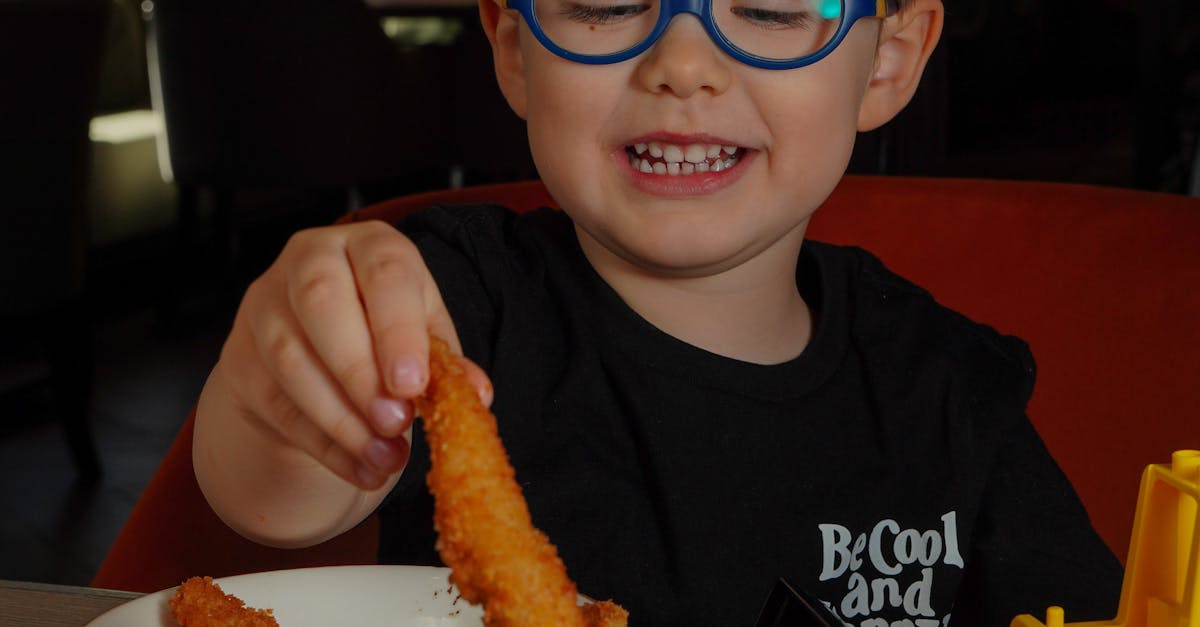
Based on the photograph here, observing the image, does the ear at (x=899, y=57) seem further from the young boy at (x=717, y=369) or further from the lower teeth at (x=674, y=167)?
the lower teeth at (x=674, y=167)

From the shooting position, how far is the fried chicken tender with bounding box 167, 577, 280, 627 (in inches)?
23.4

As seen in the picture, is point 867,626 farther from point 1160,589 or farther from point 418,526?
point 1160,589

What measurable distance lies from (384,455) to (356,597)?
0.10 metres

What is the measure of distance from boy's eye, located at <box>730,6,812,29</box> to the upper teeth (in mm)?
82

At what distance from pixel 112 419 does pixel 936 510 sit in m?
2.63

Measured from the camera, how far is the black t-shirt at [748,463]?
3.07 feet

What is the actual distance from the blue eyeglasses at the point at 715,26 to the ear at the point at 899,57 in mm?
165

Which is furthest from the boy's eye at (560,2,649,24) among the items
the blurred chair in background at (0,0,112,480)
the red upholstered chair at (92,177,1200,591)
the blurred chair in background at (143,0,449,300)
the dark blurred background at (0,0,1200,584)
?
the blurred chair in background at (143,0,449,300)

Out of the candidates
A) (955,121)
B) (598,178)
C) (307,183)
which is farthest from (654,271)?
(955,121)

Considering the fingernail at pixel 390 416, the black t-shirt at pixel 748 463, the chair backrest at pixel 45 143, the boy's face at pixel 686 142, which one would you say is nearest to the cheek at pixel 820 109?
the boy's face at pixel 686 142

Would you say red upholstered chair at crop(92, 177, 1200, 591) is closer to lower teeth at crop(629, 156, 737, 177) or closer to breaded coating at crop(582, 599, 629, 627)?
lower teeth at crop(629, 156, 737, 177)

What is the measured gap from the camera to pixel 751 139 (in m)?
0.87

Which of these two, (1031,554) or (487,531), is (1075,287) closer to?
(1031,554)

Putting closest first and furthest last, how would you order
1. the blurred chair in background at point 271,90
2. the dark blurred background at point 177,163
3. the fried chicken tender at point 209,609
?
the fried chicken tender at point 209,609 → the dark blurred background at point 177,163 → the blurred chair in background at point 271,90
